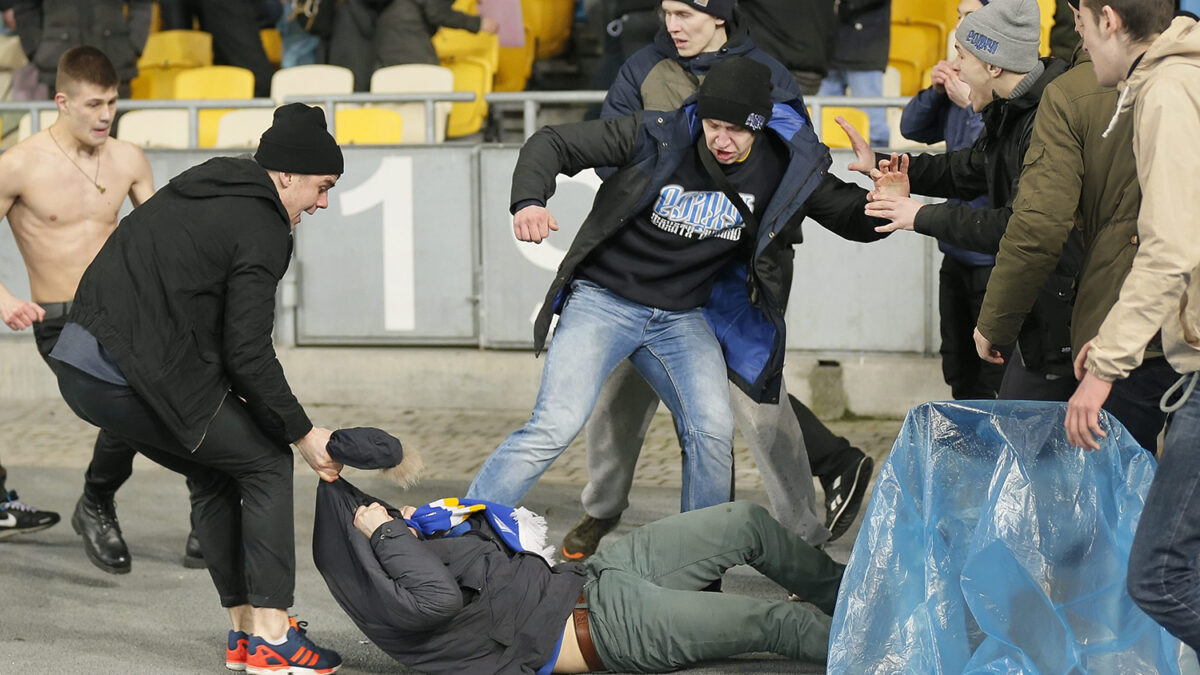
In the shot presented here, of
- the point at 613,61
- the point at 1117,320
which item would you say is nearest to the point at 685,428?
the point at 1117,320

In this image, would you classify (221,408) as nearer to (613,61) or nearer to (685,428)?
(685,428)

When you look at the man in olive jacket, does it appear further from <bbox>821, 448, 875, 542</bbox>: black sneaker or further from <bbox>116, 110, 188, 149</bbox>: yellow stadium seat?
<bbox>116, 110, 188, 149</bbox>: yellow stadium seat

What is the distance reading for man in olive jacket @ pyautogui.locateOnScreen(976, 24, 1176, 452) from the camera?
408 centimetres

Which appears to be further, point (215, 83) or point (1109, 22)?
point (215, 83)

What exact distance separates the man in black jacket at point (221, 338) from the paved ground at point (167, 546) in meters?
0.42

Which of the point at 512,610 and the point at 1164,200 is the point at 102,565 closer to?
the point at 512,610

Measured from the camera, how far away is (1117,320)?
3.60 m

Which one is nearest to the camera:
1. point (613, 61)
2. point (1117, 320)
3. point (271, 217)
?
point (1117, 320)

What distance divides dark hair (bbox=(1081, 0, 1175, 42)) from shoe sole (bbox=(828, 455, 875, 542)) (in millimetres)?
2826

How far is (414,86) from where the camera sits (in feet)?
32.8

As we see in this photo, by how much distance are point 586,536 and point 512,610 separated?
162 cm

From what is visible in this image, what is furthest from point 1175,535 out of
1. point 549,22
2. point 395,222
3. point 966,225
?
point 549,22

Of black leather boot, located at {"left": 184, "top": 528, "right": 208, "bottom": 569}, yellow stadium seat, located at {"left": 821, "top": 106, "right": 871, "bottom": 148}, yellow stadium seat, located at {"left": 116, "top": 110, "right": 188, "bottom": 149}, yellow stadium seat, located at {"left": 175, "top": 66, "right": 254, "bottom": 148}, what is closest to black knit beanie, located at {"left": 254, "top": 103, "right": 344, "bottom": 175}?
black leather boot, located at {"left": 184, "top": 528, "right": 208, "bottom": 569}

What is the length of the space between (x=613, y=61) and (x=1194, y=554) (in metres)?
7.06
